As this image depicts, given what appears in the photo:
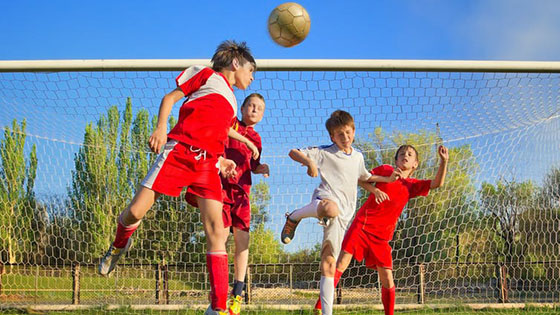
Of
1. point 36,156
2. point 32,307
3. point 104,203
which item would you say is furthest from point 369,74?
point 32,307

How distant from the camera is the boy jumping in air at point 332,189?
398 cm

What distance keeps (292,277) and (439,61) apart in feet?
19.5

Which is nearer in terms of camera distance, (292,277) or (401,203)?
(401,203)

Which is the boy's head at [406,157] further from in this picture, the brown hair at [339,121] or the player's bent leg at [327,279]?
the player's bent leg at [327,279]

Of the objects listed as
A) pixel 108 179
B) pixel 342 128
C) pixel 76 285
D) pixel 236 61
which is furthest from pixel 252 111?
pixel 76 285

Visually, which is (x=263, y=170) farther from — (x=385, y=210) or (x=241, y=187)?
(x=385, y=210)

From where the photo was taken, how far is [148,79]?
5867 millimetres

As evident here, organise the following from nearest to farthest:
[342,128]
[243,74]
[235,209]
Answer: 1. [243,74]
2. [235,209]
3. [342,128]

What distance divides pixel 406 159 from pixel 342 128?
91cm

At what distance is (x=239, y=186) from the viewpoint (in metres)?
4.19

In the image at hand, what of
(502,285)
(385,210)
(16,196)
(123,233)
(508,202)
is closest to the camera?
(123,233)

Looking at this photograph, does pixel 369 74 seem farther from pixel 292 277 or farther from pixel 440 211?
pixel 292 277

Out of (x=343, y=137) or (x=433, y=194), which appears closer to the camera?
(x=343, y=137)

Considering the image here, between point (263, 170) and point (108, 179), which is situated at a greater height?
point (108, 179)
